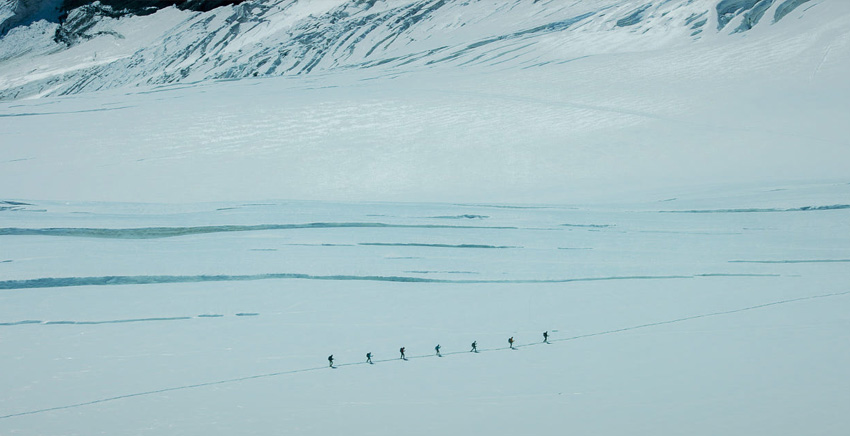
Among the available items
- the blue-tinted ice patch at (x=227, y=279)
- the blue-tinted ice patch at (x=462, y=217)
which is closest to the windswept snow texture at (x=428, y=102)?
the blue-tinted ice patch at (x=462, y=217)

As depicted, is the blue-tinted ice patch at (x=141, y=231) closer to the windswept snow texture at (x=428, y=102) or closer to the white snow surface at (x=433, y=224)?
the white snow surface at (x=433, y=224)

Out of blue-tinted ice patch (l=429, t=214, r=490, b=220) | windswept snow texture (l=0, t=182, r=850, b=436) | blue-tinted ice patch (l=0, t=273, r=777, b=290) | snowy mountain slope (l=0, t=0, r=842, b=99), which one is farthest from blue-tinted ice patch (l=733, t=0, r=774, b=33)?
blue-tinted ice patch (l=429, t=214, r=490, b=220)

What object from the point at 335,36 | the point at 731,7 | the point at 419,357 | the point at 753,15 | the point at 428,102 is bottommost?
the point at 419,357

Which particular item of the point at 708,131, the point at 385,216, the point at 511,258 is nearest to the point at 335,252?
the point at 385,216

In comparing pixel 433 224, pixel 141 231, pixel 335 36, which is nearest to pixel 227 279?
pixel 141 231

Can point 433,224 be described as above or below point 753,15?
below

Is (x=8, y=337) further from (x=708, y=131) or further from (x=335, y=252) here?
(x=708, y=131)

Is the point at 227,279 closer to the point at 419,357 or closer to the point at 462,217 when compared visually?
the point at 419,357

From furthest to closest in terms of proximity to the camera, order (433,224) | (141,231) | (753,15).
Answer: (753,15) < (433,224) < (141,231)
